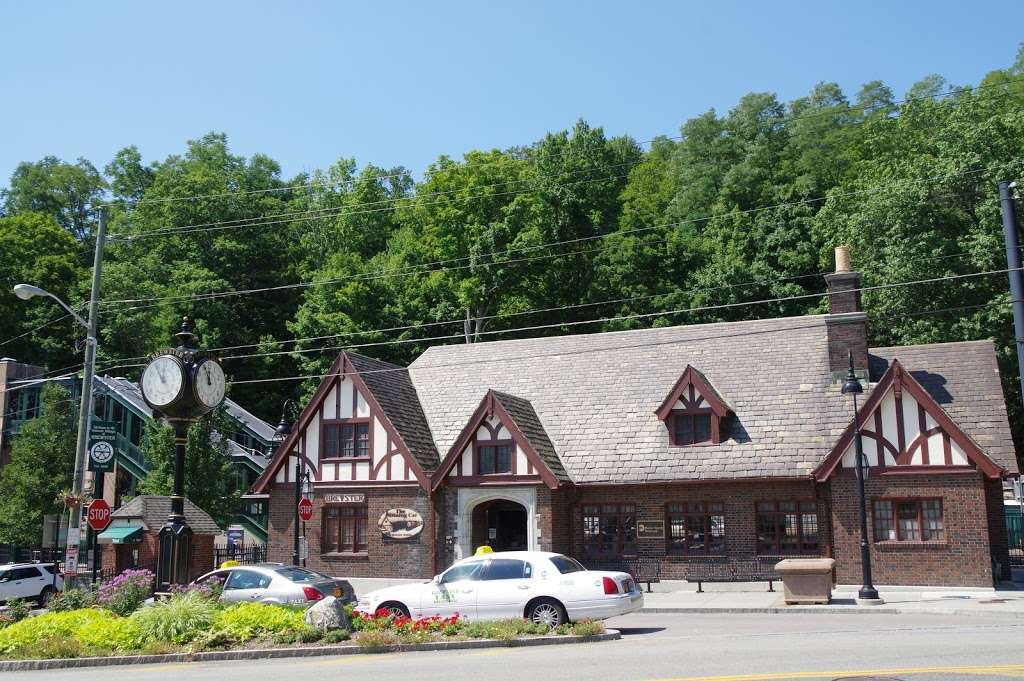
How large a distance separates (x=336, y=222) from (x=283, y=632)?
53.9m

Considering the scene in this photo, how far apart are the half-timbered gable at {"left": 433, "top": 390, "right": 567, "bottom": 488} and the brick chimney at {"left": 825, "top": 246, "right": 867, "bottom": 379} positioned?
932 centimetres

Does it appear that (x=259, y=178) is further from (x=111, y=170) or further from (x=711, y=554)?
(x=711, y=554)

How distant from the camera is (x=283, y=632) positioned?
15156mm

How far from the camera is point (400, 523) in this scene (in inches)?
1222

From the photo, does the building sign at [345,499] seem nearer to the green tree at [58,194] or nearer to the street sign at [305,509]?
the street sign at [305,509]

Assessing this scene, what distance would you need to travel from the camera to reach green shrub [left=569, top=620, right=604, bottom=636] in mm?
15164

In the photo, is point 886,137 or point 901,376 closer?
point 901,376

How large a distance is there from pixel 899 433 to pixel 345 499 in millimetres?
17574

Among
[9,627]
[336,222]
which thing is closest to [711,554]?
[9,627]

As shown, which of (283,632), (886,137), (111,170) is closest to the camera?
(283,632)

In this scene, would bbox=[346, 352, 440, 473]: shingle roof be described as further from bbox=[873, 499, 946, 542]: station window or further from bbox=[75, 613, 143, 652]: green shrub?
bbox=[75, 613, 143, 652]: green shrub

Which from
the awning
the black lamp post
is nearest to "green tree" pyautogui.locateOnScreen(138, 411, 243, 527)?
the awning

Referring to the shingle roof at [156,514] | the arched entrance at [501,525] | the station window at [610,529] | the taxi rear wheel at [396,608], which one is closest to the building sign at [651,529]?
the station window at [610,529]

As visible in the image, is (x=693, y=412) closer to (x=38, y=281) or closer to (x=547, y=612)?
(x=547, y=612)
